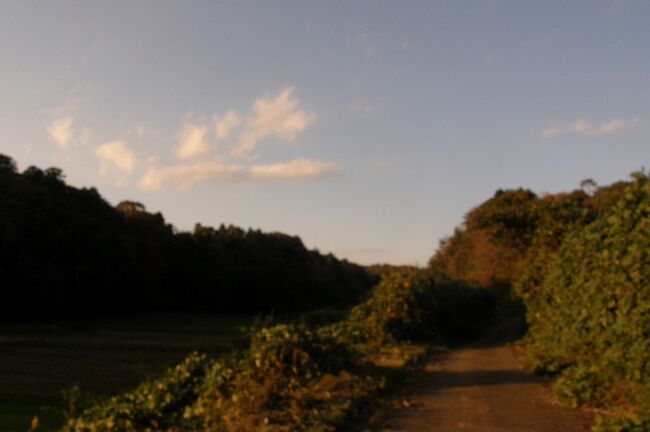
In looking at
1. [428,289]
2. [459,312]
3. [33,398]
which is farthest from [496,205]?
[33,398]

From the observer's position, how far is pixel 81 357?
1117 inches

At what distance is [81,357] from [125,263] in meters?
30.6

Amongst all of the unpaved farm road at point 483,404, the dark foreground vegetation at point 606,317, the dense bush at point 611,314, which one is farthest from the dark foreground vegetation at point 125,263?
the dense bush at point 611,314

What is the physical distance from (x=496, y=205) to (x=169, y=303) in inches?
1507

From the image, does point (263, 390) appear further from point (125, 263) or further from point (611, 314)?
point (125, 263)

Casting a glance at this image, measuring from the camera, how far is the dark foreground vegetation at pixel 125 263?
47406mm

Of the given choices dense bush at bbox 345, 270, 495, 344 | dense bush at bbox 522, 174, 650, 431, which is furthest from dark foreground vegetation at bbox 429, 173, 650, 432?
dense bush at bbox 345, 270, 495, 344

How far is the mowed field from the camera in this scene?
695 inches

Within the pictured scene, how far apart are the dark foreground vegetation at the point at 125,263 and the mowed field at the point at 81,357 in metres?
4.14

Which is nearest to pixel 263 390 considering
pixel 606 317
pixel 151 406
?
pixel 151 406

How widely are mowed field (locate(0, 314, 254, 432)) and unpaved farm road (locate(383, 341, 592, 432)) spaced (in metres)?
4.08

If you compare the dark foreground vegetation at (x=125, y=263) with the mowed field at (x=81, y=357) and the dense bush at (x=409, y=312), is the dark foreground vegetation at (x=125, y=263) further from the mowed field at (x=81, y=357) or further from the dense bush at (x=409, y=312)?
the mowed field at (x=81, y=357)

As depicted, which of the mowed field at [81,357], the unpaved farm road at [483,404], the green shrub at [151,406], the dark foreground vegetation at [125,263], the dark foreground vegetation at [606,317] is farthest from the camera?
the dark foreground vegetation at [125,263]

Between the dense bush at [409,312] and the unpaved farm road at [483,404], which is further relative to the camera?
the dense bush at [409,312]
